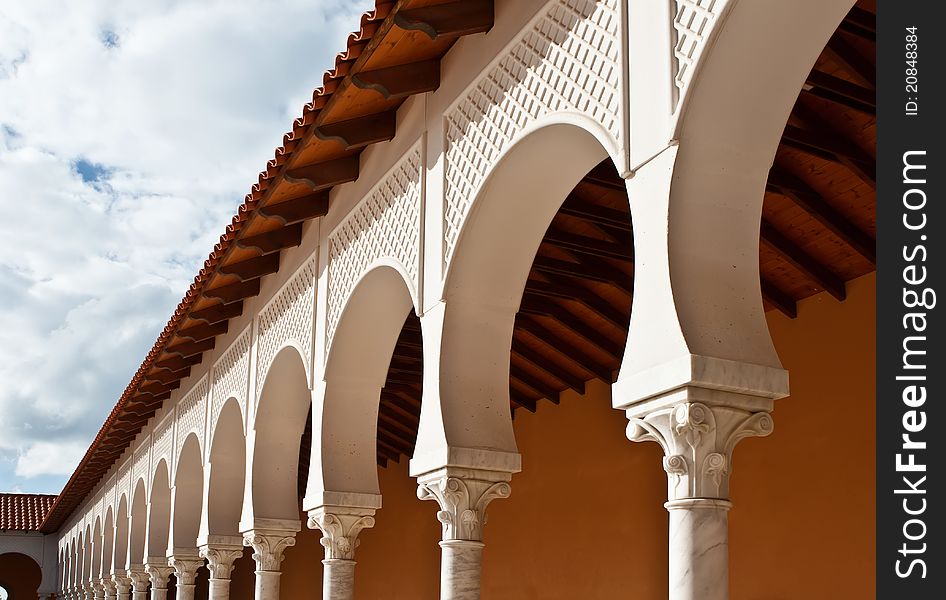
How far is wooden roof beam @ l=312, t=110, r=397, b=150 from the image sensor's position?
797 centimetres

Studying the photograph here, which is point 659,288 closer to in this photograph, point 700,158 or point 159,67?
point 700,158

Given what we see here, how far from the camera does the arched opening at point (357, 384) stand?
8859 millimetres

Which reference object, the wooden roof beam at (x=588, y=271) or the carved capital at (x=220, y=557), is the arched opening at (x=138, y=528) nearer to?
the carved capital at (x=220, y=557)

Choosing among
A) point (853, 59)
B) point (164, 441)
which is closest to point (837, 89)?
point (853, 59)

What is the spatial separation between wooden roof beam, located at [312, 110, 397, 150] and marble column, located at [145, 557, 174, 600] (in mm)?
10925

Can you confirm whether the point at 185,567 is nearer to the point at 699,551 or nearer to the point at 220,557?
the point at 220,557

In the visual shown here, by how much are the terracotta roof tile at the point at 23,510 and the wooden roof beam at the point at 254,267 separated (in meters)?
28.0

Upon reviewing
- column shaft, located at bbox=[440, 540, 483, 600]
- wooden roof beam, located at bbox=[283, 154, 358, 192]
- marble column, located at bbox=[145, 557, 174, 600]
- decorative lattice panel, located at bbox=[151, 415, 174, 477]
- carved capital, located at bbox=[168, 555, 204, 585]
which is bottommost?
marble column, located at bbox=[145, 557, 174, 600]

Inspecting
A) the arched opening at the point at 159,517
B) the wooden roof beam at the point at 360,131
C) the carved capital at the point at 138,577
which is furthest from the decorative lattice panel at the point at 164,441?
the wooden roof beam at the point at 360,131

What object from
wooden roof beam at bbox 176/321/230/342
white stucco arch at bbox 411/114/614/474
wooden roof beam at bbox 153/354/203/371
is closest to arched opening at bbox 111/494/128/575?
wooden roof beam at bbox 153/354/203/371

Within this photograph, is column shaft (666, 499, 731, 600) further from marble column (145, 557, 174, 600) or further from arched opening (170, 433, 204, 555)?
marble column (145, 557, 174, 600)

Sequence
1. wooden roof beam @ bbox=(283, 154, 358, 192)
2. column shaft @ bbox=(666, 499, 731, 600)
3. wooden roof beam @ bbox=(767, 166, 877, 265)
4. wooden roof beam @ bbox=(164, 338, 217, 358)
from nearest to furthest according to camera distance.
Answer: column shaft @ bbox=(666, 499, 731, 600) < wooden roof beam @ bbox=(767, 166, 877, 265) < wooden roof beam @ bbox=(283, 154, 358, 192) < wooden roof beam @ bbox=(164, 338, 217, 358)

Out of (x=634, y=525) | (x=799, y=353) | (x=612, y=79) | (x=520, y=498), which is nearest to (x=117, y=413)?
(x=520, y=498)

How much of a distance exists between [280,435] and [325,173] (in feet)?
10.4
